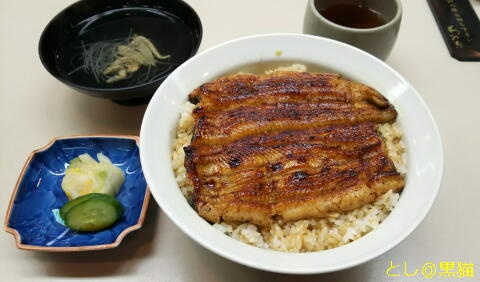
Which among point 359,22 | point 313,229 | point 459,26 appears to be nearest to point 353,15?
point 359,22

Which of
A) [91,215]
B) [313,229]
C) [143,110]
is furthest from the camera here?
[143,110]

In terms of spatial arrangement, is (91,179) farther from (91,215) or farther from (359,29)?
(359,29)

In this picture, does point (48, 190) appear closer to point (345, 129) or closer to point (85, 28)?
point (85, 28)

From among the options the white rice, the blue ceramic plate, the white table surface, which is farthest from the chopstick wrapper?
the blue ceramic plate

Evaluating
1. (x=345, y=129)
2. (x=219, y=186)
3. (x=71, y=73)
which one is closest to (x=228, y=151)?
(x=219, y=186)

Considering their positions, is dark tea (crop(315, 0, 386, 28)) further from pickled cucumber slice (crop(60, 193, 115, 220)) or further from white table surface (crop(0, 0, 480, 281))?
pickled cucumber slice (crop(60, 193, 115, 220))

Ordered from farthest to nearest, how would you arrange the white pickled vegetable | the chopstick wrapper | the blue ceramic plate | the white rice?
1. the chopstick wrapper
2. the white pickled vegetable
3. the blue ceramic plate
4. the white rice

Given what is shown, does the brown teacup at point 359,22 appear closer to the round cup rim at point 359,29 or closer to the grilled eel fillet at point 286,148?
the round cup rim at point 359,29
